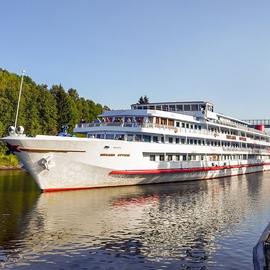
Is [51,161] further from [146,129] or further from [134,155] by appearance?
[146,129]

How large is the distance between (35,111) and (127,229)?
71.8 m

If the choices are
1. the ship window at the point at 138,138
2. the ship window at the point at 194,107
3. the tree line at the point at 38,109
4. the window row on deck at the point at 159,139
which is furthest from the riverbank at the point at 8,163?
the ship window at the point at 138,138

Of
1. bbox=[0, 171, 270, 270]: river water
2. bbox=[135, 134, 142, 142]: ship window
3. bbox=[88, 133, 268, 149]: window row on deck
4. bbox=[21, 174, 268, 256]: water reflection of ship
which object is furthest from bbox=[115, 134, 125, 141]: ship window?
bbox=[0, 171, 270, 270]: river water

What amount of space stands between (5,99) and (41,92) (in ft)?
42.8

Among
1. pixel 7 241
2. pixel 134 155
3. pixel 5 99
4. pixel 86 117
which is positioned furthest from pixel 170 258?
pixel 86 117

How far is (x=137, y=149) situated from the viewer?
4425 centimetres

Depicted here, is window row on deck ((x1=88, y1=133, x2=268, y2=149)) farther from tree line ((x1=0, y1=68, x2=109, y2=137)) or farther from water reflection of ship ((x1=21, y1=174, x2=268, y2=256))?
tree line ((x1=0, y1=68, x2=109, y2=137))

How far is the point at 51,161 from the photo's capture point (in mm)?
37062

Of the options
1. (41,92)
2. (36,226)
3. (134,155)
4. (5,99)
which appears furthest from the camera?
(41,92)

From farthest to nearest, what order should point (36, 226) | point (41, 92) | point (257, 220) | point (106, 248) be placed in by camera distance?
point (41, 92) < point (257, 220) < point (36, 226) < point (106, 248)

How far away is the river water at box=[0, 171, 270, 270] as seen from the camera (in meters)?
18.3

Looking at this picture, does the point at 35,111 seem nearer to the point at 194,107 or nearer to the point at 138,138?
the point at 194,107

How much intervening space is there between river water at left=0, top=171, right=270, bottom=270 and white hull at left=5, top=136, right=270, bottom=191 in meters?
1.70

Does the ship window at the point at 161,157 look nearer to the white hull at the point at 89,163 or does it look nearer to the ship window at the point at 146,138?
the white hull at the point at 89,163
